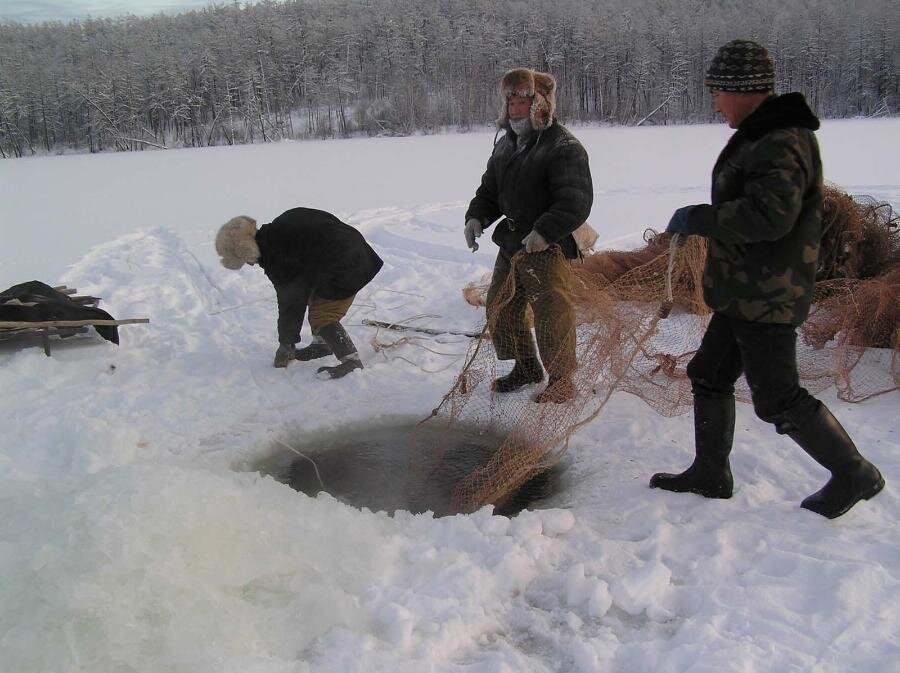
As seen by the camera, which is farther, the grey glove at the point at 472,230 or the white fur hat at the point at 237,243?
the white fur hat at the point at 237,243

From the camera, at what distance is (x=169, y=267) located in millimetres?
8742

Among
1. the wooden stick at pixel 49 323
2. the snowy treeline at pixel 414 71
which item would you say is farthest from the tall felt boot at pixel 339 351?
the snowy treeline at pixel 414 71

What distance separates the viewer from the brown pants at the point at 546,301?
3.89m

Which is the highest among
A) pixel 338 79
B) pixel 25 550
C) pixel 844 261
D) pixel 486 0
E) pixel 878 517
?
pixel 486 0

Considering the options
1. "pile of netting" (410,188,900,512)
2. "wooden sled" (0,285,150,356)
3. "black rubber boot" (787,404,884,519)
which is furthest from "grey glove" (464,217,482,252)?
"wooden sled" (0,285,150,356)

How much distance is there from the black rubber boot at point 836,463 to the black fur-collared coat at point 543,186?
1.59m

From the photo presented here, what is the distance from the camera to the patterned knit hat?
2.46m

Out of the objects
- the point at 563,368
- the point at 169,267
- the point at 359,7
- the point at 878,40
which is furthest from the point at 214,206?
the point at 359,7

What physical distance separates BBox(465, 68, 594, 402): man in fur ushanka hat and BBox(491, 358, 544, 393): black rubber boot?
15cm

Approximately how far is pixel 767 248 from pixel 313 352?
342cm

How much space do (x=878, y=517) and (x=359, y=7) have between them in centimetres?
10543

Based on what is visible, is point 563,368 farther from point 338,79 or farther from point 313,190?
point 338,79

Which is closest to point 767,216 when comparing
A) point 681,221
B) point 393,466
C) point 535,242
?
point 681,221

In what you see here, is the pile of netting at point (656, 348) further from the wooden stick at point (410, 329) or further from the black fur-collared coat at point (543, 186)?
the wooden stick at point (410, 329)
